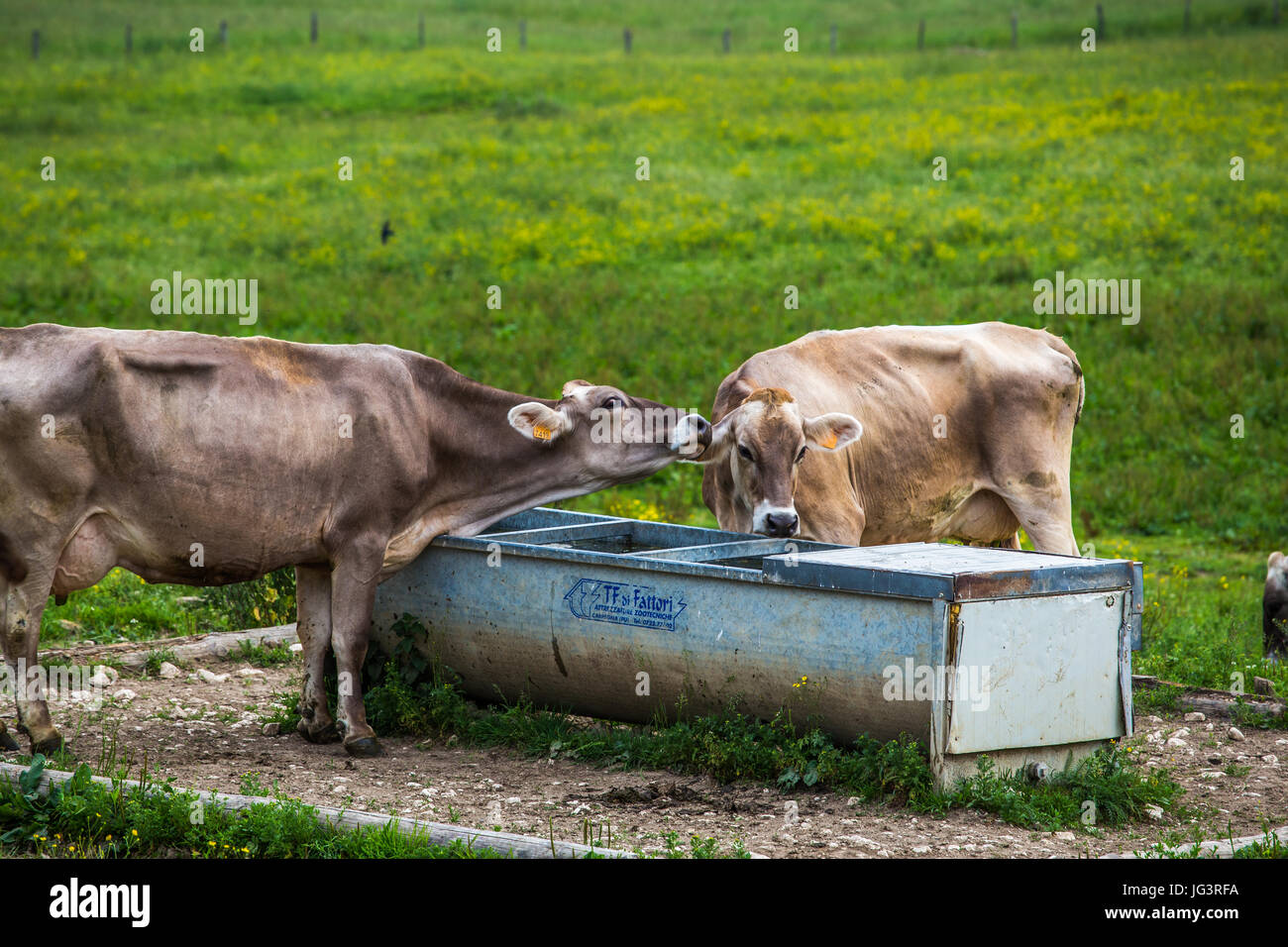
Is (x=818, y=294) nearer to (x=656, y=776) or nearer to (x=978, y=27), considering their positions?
(x=656, y=776)

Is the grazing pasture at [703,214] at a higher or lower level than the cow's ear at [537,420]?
higher

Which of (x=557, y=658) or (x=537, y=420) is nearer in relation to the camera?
(x=557, y=658)

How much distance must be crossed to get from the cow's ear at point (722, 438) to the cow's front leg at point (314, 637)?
221cm

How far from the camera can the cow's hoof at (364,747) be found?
7680mm

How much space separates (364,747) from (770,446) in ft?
8.94

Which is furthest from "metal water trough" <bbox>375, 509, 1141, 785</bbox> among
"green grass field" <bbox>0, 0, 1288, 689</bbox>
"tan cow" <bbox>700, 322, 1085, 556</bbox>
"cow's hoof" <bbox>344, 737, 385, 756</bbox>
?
"green grass field" <bbox>0, 0, 1288, 689</bbox>

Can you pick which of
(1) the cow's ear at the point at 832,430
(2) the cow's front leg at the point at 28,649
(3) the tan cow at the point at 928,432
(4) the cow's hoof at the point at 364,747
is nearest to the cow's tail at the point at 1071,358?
(3) the tan cow at the point at 928,432

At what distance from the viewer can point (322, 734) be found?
316 inches

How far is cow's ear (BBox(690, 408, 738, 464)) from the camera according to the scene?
8578mm

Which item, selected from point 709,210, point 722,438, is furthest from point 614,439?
point 709,210

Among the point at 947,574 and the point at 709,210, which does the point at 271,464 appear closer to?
the point at 947,574

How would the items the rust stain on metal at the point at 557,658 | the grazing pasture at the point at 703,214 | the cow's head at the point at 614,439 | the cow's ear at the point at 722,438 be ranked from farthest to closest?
the grazing pasture at the point at 703,214, the cow's ear at the point at 722,438, the cow's head at the point at 614,439, the rust stain on metal at the point at 557,658

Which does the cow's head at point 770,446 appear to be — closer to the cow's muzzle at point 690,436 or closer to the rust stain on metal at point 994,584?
the cow's muzzle at point 690,436

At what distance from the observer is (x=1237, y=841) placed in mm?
6191
